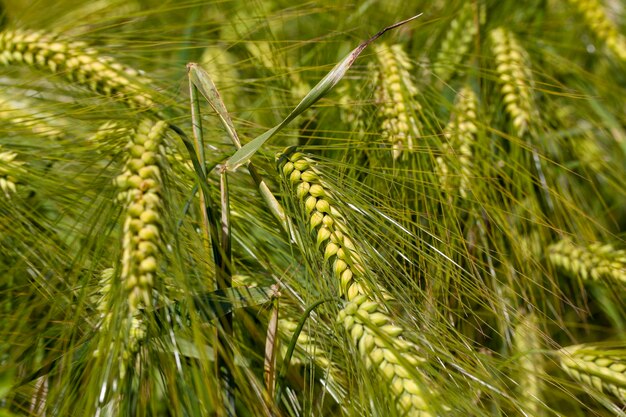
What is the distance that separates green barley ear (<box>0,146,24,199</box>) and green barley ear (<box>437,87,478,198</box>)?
474 mm

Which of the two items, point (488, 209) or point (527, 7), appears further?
point (527, 7)

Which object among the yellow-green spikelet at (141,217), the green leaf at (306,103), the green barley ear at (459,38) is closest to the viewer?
the yellow-green spikelet at (141,217)

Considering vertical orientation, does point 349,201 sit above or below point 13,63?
below

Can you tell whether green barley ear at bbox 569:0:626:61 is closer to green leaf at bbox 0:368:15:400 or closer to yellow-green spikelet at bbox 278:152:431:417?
yellow-green spikelet at bbox 278:152:431:417

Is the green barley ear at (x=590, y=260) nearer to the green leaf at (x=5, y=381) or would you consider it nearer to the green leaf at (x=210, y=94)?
the green leaf at (x=210, y=94)

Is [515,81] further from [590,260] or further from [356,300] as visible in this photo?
[356,300]

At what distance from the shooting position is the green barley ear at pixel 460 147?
2.80ft

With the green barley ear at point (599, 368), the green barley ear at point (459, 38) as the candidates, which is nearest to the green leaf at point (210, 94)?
the green barley ear at point (599, 368)

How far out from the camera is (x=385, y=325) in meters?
0.57

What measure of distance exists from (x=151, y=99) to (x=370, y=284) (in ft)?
1.26

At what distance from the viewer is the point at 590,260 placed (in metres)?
1.00

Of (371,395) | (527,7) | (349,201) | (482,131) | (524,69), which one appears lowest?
(371,395)

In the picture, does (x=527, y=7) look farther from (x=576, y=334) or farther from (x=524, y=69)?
(x=576, y=334)

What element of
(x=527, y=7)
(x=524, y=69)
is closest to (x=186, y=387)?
(x=524, y=69)
